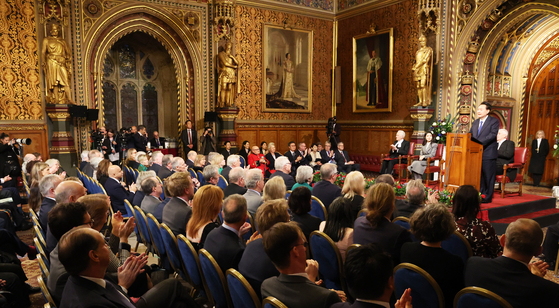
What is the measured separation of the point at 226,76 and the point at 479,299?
9.83 meters

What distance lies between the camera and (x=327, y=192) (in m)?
4.30

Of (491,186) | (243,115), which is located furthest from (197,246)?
(243,115)

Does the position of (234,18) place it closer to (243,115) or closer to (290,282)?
(243,115)

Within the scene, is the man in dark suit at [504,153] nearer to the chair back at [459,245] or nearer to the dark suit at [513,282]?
the chair back at [459,245]

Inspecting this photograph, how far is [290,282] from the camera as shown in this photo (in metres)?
1.79

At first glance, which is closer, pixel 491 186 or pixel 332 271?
pixel 332 271

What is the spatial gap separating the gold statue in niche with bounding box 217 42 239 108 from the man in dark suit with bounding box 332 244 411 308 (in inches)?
385

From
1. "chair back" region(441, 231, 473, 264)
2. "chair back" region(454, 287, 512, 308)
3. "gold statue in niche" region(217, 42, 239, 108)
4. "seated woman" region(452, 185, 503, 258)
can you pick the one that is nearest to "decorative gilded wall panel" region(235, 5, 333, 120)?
"gold statue in niche" region(217, 42, 239, 108)

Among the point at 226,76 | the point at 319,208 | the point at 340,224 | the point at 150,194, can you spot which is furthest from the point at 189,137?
the point at 340,224

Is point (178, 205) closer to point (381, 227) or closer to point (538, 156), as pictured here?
point (381, 227)

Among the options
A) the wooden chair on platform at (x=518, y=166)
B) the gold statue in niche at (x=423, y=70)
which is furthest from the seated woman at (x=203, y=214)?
the gold statue in niche at (x=423, y=70)

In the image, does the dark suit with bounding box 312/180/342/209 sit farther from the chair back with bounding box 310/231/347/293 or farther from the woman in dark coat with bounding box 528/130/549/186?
the woman in dark coat with bounding box 528/130/549/186

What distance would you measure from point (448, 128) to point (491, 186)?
3816 mm

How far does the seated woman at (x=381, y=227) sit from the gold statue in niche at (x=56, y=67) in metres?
8.66
